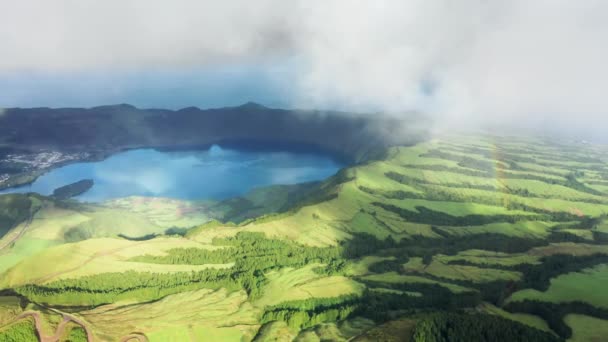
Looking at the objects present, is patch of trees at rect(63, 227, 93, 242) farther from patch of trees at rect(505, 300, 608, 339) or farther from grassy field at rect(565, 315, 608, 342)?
grassy field at rect(565, 315, 608, 342)

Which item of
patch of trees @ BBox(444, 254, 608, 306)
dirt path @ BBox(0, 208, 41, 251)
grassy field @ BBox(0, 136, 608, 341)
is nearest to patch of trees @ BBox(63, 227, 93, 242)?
grassy field @ BBox(0, 136, 608, 341)

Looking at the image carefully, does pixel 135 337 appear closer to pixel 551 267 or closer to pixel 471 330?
pixel 471 330

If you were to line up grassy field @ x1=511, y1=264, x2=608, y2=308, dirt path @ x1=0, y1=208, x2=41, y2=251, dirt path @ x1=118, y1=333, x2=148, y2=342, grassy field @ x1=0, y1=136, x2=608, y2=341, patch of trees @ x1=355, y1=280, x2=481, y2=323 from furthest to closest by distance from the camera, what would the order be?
dirt path @ x1=0, y1=208, x2=41, y2=251, grassy field @ x1=511, y1=264, x2=608, y2=308, patch of trees @ x1=355, y1=280, x2=481, y2=323, grassy field @ x1=0, y1=136, x2=608, y2=341, dirt path @ x1=118, y1=333, x2=148, y2=342

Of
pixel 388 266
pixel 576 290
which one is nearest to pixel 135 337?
pixel 388 266

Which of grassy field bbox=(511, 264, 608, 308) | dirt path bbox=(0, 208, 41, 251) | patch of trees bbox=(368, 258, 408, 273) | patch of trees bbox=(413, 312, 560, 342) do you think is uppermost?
dirt path bbox=(0, 208, 41, 251)

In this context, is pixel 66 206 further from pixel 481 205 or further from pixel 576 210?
pixel 576 210

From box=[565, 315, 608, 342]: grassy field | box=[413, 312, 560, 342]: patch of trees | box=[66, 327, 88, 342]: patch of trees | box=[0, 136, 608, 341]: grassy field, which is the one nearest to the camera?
box=[413, 312, 560, 342]: patch of trees

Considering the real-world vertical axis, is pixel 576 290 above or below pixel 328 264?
below
